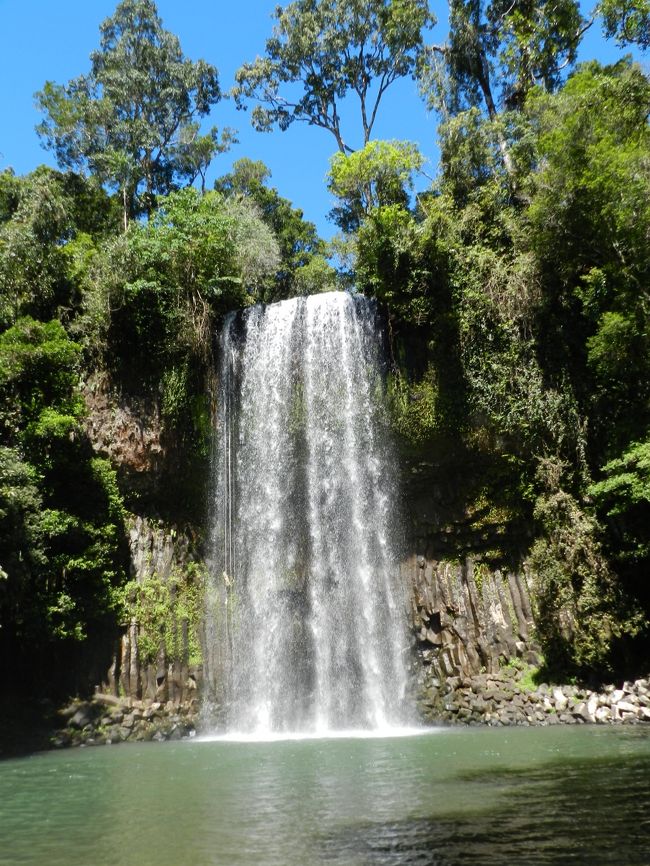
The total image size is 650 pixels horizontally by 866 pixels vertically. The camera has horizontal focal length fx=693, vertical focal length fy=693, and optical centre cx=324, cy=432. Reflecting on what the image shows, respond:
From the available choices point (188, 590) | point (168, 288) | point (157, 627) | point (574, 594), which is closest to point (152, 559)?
point (188, 590)

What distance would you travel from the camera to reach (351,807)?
5.97 metres

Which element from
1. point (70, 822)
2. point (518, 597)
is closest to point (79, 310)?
point (518, 597)

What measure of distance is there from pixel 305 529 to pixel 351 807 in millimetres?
11299

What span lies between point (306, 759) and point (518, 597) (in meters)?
7.83

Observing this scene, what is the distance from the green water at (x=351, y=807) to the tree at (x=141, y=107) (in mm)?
26348

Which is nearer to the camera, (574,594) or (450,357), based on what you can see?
(574,594)

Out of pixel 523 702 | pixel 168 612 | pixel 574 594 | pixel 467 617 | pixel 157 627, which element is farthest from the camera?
pixel 168 612

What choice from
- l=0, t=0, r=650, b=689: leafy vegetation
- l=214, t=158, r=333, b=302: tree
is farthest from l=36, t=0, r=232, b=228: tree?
l=0, t=0, r=650, b=689: leafy vegetation

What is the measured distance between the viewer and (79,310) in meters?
19.5

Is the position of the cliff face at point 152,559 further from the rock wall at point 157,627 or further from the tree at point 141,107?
the tree at point 141,107

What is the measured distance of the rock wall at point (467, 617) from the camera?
15.6 metres

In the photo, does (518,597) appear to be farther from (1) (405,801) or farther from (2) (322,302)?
(1) (405,801)

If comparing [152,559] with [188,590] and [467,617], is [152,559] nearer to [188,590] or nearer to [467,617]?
[188,590]

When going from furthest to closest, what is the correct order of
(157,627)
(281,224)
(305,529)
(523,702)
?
(281,224)
(305,529)
(157,627)
(523,702)
